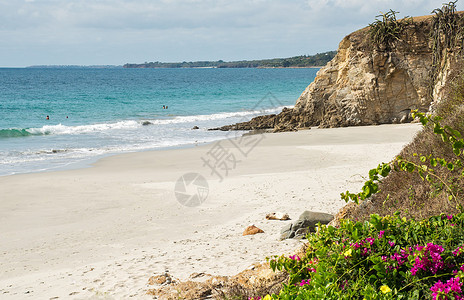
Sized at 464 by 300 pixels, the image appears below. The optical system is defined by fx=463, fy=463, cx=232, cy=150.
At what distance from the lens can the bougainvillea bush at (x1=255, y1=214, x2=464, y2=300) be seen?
3.19m

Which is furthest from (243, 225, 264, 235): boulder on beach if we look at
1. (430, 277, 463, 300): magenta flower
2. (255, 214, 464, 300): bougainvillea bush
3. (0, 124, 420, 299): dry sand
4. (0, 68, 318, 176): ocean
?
(0, 68, 318, 176): ocean

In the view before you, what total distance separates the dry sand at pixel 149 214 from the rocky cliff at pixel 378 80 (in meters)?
4.93

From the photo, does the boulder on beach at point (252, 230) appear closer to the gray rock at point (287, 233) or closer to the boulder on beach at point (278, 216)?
the gray rock at point (287, 233)

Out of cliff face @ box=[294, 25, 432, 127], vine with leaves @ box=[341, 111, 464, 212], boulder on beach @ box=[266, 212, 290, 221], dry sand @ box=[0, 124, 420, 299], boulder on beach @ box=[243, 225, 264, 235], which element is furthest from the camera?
cliff face @ box=[294, 25, 432, 127]

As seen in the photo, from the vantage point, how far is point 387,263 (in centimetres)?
335

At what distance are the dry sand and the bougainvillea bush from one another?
9.37 ft

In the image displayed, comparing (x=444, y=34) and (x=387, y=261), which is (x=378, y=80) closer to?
(x=444, y=34)

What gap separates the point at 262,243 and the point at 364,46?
18572mm

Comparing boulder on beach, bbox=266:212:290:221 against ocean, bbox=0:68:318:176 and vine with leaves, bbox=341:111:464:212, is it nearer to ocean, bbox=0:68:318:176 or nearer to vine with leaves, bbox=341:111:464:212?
vine with leaves, bbox=341:111:464:212

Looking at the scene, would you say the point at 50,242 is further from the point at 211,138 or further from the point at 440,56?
the point at 440,56

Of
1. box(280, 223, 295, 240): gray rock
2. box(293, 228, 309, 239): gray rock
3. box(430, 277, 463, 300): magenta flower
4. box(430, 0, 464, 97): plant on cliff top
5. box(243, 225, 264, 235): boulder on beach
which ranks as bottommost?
box(243, 225, 264, 235): boulder on beach

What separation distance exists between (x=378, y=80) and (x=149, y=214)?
1663 cm

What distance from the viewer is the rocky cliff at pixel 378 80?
74.0 feet

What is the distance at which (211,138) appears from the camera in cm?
2589
